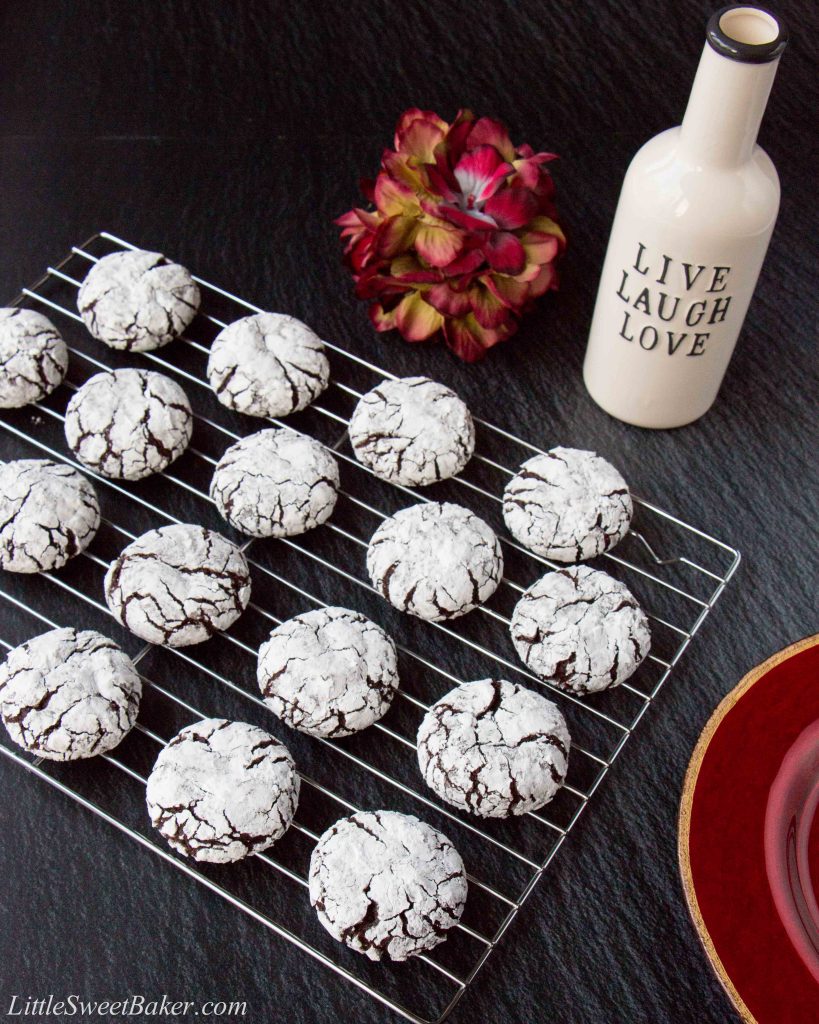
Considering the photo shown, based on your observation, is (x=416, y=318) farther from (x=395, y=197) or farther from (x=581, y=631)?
(x=581, y=631)

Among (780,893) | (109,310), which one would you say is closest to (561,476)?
(780,893)

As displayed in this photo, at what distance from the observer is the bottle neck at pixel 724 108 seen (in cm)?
109

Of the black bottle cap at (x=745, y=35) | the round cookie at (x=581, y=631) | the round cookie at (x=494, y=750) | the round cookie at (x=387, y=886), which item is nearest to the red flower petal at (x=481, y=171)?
the black bottle cap at (x=745, y=35)

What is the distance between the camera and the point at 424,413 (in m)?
1.38

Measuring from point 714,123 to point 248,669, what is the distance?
2.41ft

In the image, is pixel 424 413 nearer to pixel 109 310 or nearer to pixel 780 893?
pixel 109 310

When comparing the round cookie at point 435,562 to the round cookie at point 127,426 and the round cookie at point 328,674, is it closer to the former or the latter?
the round cookie at point 328,674

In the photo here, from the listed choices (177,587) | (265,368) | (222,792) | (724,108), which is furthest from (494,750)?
(724,108)

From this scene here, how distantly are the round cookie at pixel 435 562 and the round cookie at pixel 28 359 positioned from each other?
467 millimetres

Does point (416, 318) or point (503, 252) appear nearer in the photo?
point (503, 252)

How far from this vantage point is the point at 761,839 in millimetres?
1104

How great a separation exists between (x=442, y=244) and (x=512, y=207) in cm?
9

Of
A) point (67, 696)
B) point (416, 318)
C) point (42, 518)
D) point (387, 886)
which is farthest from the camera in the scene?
point (416, 318)

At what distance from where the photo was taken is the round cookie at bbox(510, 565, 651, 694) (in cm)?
122
